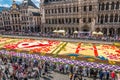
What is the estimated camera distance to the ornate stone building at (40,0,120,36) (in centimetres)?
5462

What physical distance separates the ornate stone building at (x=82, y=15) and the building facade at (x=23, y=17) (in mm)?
10747

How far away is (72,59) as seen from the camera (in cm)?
2692

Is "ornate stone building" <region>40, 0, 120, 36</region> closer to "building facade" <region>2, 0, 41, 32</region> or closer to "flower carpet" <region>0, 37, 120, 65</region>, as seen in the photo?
"building facade" <region>2, 0, 41, 32</region>

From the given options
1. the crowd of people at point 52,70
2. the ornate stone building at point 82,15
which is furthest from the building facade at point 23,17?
the crowd of people at point 52,70

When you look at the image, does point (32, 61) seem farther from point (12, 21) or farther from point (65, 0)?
point (12, 21)

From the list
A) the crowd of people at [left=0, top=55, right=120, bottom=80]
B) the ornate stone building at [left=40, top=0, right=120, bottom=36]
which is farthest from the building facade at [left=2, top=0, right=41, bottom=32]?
the crowd of people at [left=0, top=55, right=120, bottom=80]

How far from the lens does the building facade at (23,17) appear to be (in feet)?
257

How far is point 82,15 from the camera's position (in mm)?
60344

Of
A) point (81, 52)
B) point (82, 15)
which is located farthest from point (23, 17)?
point (81, 52)

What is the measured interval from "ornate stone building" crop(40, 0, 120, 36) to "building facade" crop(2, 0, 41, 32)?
10747mm

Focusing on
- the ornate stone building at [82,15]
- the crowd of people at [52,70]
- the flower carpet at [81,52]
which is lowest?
the crowd of people at [52,70]

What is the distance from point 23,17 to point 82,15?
36441mm

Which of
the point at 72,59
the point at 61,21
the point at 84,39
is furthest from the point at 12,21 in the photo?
the point at 72,59

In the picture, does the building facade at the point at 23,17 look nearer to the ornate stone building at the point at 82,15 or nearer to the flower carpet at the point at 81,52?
the ornate stone building at the point at 82,15
